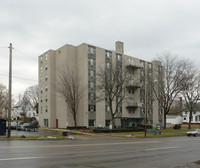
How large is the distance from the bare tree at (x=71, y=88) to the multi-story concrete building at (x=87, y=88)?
3.99ft

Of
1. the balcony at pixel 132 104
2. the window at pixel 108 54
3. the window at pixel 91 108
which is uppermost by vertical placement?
the window at pixel 108 54

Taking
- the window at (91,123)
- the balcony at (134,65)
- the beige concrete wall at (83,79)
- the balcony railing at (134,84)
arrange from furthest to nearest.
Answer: the balcony at (134,65)
the balcony railing at (134,84)
the window at (91,123)
the beige concrete wall at (83,79)

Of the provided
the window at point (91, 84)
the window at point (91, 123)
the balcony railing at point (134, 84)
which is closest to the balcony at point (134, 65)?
the balcony railing at point (134, 84)

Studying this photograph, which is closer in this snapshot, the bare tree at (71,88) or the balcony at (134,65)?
the bare tree at (71,88)

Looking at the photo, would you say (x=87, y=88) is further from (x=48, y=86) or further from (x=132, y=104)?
(x=132, y=104)

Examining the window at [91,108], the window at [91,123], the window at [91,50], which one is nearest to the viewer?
the window at [91,123]

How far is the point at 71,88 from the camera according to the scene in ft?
163

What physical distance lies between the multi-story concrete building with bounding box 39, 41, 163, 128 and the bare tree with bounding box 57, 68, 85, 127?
1.22 meters

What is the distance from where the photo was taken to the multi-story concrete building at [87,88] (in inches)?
2002

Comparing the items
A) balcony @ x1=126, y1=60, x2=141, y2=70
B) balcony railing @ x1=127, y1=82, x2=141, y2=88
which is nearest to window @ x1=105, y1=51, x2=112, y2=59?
balcony @ x1=126, y1=60, x2=141, y2=70

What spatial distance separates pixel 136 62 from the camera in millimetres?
62625

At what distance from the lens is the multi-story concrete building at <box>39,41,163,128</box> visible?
5084 centimetres

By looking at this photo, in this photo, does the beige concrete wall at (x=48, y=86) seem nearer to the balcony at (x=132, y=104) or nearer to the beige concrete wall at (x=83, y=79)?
the beige concrete wall at (x=83, y=79)

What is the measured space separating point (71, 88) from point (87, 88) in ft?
12.4
